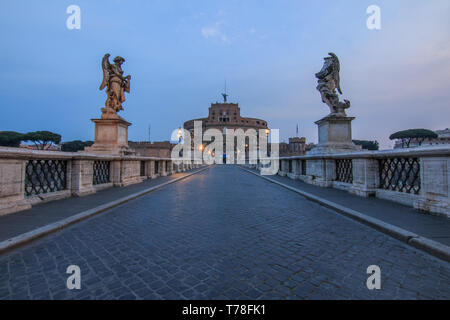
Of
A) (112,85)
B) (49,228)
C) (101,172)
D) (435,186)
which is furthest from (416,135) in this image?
(49,228)

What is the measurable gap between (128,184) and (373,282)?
9.89 meters

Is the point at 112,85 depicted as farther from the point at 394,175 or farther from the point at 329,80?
the point at 394,175

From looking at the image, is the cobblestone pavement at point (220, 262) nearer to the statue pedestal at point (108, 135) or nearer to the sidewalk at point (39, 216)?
the sidewalk at point (39, 216)

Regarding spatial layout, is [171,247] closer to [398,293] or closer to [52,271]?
[52,271]

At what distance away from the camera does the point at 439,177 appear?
4.23 metres

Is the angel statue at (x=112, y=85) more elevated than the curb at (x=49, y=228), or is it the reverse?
the angel statue at (x=112, y=85)

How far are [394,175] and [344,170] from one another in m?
2.18

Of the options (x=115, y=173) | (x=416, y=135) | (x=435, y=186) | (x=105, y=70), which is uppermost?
(x=416, y=135)

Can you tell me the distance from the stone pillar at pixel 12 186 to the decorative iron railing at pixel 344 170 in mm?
9640

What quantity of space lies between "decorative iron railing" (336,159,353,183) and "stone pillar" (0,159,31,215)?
9.64 m

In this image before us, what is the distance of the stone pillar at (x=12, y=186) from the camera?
4344 mm

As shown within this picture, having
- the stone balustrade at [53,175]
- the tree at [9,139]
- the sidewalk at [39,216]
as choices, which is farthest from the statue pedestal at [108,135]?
the tree at [9,139]

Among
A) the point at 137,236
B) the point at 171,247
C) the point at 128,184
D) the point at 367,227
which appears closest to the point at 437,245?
the point at 367,227

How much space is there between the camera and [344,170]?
26.6 feet
